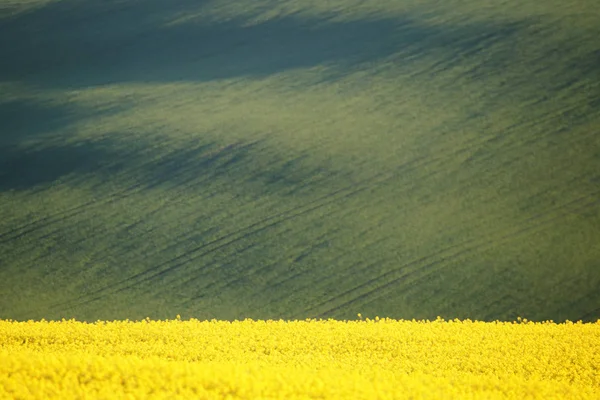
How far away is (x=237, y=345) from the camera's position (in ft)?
35.8

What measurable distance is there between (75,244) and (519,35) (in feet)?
66.7

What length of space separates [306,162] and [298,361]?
47.4ft

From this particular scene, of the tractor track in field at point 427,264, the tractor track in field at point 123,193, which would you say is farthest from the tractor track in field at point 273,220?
the tractor track in field at point 427,264

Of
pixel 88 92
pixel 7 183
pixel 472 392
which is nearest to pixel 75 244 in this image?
pixel 7 183

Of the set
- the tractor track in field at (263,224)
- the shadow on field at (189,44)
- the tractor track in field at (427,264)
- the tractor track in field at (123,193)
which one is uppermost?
the shadow on field at (189,44)

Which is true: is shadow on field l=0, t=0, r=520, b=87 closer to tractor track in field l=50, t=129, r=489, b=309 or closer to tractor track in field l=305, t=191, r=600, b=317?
tractor track in field l=50, t=129, r=489, b=309

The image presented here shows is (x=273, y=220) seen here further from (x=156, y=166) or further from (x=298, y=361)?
(x=298, y=361)

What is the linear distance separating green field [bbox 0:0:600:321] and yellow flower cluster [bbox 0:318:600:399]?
226 inches

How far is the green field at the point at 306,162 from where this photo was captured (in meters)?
18.9

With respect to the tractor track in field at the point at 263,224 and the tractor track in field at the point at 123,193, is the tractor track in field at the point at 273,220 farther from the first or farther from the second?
the tractor track in field at the point at 123,193

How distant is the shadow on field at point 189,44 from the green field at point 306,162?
118 millimetres

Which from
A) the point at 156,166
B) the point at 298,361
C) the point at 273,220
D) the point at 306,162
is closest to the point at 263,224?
the point at 273,220

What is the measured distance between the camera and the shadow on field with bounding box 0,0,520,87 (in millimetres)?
30031

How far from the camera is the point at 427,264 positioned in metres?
19.5
